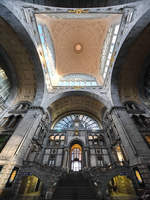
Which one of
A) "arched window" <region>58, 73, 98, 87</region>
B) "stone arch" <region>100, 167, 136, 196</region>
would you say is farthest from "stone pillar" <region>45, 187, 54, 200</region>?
"arched window" <region>58, 73, 98, 87</region>

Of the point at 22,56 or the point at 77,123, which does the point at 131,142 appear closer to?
the point at 77,123

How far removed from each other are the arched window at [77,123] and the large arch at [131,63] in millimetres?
8588

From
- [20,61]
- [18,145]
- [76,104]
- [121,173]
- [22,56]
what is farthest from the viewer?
[76,104]

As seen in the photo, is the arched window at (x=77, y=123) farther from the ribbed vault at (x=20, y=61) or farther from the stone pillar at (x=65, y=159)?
the ribbed vault at (x=20, y=61)

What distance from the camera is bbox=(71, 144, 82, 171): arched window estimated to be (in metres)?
17.2

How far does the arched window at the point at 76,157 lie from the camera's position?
17172 mm

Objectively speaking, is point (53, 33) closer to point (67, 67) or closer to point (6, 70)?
point (67, 67)

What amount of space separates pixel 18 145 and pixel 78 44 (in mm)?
26949

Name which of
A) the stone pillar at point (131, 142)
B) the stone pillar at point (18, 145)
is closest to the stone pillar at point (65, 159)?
the stone pillar at point (18, 145)

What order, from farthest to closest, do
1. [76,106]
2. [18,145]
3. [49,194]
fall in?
[76,106], [18,145], [49,194]

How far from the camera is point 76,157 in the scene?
18.2 metres

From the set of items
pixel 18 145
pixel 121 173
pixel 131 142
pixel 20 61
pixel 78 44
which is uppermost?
pixel 78 44

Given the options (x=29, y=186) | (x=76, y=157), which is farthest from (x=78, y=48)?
(x=29, y=186)

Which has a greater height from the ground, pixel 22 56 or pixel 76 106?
pixel 76 106
